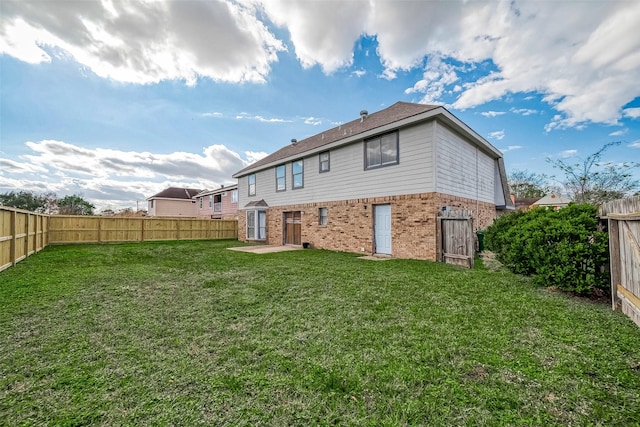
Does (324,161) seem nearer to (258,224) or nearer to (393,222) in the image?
(393,222)

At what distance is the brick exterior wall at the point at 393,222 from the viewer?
848 cm

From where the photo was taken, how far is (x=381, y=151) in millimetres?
9844

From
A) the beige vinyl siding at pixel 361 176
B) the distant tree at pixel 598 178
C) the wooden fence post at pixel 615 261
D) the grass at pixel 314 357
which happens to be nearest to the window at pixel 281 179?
the beige vinyl siding at pixel 361 176

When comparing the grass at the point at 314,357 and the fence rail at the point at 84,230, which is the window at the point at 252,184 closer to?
the fence rail at the point at 84,230

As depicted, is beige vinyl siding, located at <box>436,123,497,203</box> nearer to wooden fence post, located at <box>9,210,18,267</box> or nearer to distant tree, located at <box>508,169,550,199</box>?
wooden fence post, located at <box>9,210,18,267</box>

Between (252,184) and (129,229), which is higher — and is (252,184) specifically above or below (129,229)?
above

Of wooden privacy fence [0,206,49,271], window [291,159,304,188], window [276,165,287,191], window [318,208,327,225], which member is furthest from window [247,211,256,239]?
wooden privacy fence [0,206,49,271]

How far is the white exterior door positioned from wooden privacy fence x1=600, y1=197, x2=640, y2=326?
230 inches

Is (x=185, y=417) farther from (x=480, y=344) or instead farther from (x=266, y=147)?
(x=266, y=147)

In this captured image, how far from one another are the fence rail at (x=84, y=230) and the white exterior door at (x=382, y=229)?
35.1 feet

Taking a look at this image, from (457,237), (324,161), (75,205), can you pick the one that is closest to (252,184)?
(324,161)

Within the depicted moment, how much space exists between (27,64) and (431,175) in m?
14.1

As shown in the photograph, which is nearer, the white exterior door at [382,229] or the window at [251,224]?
the white exterior door at [382,229]

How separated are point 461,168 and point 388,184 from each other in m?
3.16
